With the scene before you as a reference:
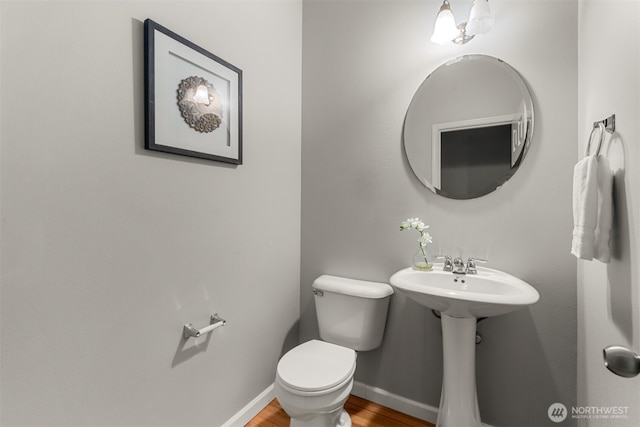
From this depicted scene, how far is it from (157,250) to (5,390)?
0.54m

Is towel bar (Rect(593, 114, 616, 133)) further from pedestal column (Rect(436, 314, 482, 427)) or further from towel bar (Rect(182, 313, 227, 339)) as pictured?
towel bar (Rect(182, 313, 227, 339))

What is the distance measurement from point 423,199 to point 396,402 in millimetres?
1188

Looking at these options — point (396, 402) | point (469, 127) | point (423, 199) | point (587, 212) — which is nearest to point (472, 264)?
point (423, 199)

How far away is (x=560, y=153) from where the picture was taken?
1.35 metres

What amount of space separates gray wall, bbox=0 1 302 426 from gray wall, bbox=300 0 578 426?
45cm

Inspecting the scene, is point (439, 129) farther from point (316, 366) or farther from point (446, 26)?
point (316, 366)

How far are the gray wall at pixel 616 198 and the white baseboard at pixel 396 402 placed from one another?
68cm

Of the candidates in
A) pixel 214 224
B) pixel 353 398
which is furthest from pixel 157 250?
pixel 353 398

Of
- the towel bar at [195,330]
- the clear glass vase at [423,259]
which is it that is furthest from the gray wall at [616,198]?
the towel bar at [195,330]

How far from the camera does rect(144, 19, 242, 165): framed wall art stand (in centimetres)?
112

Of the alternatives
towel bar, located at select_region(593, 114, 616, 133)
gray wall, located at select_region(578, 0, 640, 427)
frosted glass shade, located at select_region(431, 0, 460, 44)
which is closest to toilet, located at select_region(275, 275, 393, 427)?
gray wall, located at select_region(578, 0, 640, 427)

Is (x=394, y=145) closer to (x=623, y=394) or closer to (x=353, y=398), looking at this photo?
(x=623, y=394)

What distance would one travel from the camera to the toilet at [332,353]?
50.4 inches

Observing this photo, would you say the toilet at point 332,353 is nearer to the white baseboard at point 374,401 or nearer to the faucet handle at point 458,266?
the white baseboard at point 374,401
